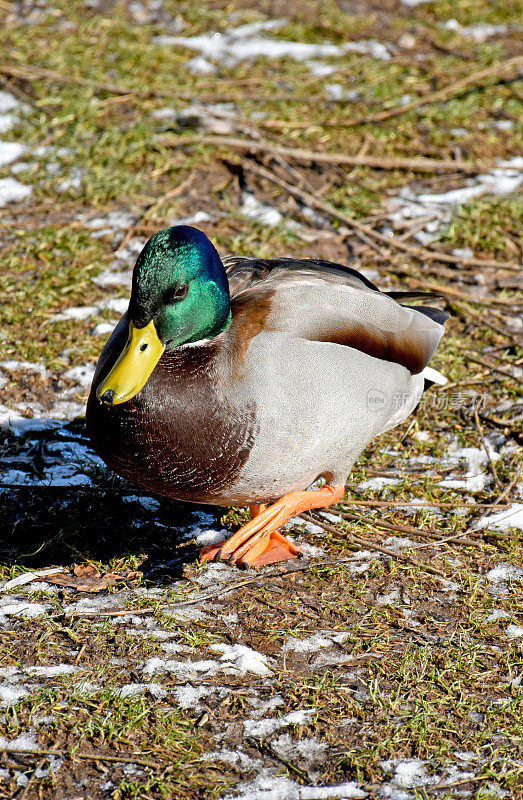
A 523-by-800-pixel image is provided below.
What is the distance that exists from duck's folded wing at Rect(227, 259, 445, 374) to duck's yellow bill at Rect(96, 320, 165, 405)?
32cm

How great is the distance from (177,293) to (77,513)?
1080 millimetres

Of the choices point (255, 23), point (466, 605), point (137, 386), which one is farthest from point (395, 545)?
point (255, 23)

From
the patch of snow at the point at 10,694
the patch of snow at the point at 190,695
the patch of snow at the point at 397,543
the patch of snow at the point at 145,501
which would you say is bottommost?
the patch of snow at the point at 397,543

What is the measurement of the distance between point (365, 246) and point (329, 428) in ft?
7.95

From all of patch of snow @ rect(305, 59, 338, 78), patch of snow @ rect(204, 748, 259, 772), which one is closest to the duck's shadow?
patch of snow @ rect(204, 748, 259, 772)

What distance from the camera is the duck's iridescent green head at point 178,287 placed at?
278cm

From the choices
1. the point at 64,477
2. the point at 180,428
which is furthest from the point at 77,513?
the point at 180,428

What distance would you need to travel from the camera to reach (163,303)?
2.82 meters

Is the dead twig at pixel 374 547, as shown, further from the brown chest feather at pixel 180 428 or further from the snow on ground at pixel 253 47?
the snow on ground at pixel 253 47

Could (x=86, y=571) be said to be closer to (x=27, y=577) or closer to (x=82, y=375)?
(x=27, y=577)

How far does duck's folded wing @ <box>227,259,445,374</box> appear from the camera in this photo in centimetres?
311

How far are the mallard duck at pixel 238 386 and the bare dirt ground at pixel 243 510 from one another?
1.14ft

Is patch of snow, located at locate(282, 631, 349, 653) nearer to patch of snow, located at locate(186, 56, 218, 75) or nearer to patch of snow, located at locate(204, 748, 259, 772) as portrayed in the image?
patch of snow, located at locate(204, 748, 259, 772)

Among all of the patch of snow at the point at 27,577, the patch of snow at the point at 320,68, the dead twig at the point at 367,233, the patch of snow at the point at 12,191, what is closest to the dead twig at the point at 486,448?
the dead twig at the point at 367,233
